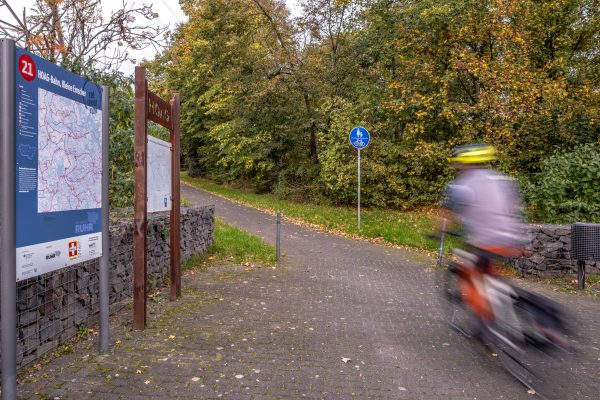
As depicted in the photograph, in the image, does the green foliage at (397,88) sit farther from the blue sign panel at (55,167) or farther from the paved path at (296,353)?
the blue sign panel at (55,167)

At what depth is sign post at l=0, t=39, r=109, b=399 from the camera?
3.11m

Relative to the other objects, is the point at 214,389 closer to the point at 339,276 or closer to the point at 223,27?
the point at 339,276

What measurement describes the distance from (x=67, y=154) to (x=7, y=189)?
85cm

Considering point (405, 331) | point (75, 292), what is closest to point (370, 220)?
point (405, 331)

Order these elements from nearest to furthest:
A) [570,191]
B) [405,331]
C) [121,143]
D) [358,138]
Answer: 1. [405,331]
2. [121,143]
3. [570,191]
4. [358,138]

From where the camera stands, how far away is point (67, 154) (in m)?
3.89

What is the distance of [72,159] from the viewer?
3.99 metres

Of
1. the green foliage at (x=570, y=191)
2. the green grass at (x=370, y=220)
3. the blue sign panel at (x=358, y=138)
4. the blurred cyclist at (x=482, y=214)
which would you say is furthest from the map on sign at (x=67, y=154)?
the blue sign panel at (x=358, y=138)

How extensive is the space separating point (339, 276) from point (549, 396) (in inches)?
196

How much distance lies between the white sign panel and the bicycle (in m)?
3.55

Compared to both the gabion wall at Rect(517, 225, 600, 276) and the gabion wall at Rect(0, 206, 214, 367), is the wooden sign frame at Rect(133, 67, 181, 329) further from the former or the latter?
the gabion wall at Rect(517, 225, 600, 276)

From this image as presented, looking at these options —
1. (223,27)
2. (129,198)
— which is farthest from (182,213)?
(223,27)

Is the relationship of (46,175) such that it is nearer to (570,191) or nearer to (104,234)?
(104,234)

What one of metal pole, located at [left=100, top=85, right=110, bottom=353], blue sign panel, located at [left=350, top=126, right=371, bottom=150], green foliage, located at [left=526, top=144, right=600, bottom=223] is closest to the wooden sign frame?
metal pole, located at [left=100, top=85, right=110, bottom=353]
